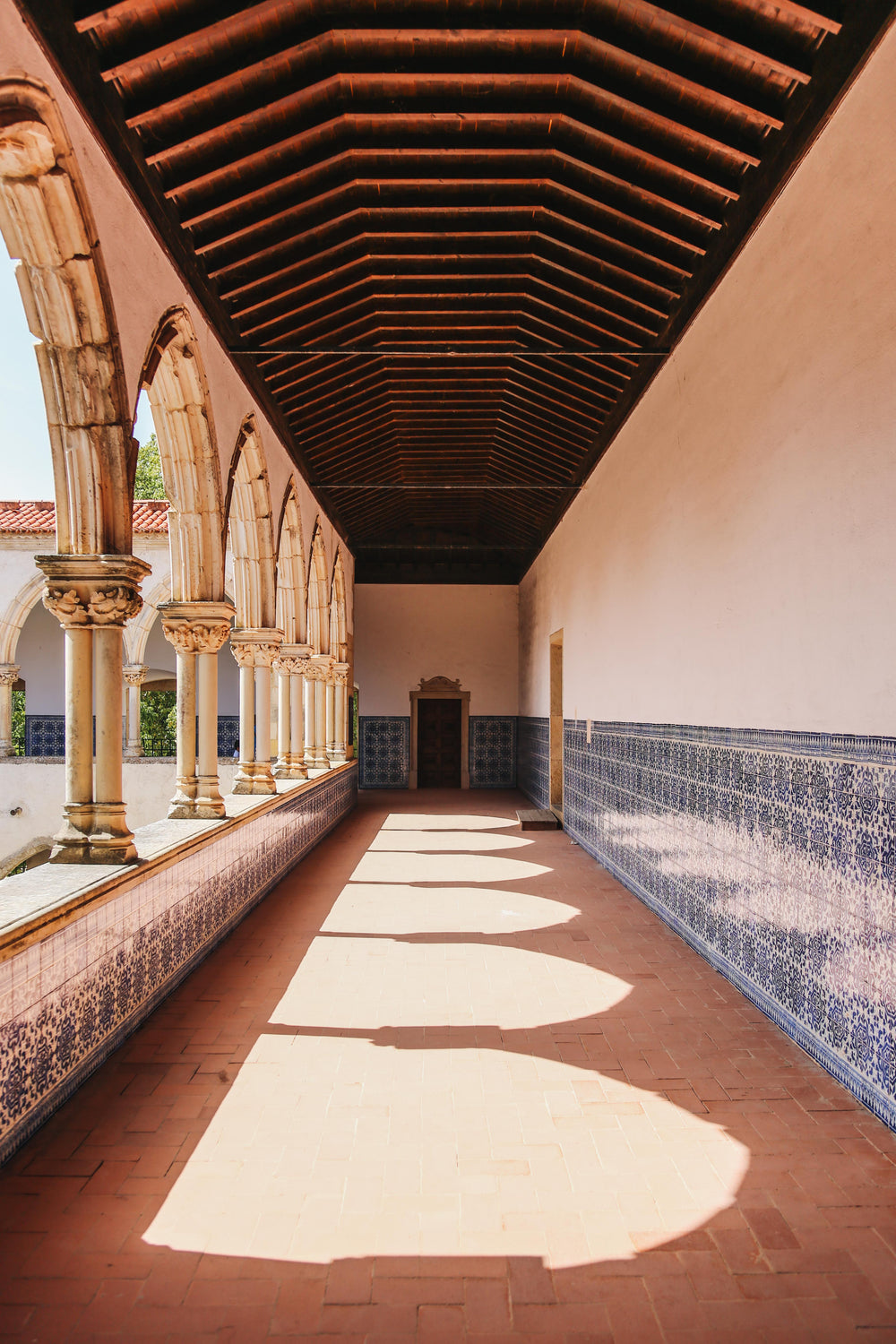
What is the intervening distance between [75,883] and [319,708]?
7.09 meters

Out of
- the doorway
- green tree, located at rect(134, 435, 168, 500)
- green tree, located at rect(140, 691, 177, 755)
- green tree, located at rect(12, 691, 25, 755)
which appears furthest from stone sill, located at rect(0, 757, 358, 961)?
green tree, located at rect(134, 435, 168, 500)

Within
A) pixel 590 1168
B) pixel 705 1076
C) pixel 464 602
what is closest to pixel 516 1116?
pixel 590 1168

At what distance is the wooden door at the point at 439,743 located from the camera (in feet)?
47.2

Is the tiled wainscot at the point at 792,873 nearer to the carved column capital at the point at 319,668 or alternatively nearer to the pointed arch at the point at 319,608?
the carved column capital at the point at 319,668

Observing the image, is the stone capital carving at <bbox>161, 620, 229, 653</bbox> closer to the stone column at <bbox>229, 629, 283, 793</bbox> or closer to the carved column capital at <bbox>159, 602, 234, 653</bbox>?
the carved column capital at <bbox>159, 602, 234, 653</bbox>

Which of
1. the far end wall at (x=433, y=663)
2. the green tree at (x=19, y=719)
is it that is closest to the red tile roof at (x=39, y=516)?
the far end wall at (x=433, y=663)

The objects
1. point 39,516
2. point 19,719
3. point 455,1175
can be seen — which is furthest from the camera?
point 19,719

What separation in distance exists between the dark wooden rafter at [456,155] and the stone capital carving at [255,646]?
1843 mm

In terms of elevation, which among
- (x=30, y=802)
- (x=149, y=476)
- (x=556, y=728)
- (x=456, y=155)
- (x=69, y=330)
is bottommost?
(x=30, y=802)

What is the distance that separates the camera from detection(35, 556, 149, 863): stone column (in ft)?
11.6

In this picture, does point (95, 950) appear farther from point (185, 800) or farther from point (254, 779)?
point (254, 779)

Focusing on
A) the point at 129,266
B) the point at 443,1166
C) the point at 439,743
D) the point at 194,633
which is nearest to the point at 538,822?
the point at 439,743

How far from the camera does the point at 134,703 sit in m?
12.4

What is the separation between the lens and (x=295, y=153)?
3.89 m
